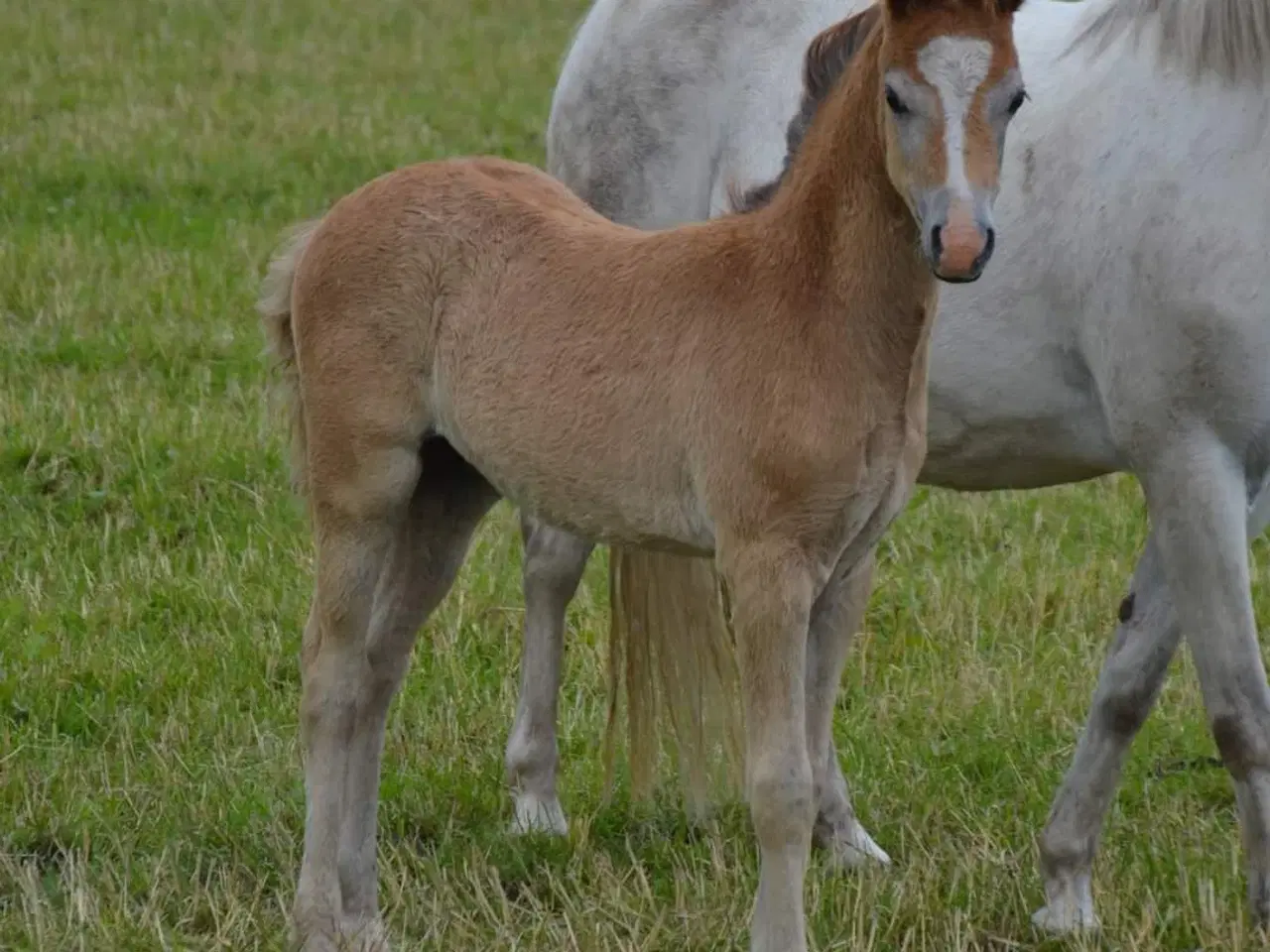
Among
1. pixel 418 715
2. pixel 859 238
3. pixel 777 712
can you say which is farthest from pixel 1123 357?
pixel 418 715

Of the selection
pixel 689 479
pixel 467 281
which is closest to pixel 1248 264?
pixel 689 479

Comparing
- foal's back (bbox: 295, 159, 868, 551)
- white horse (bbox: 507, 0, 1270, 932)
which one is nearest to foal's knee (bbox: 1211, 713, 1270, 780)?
white horse (bbox: 507, 0, 1270, 932)

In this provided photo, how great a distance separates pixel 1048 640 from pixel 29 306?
16.3ft

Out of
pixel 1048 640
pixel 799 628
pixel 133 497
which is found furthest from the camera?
pixel 133 497

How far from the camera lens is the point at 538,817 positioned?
4.91m

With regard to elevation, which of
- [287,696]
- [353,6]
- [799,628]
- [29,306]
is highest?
[799,628]

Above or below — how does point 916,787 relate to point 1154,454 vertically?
below

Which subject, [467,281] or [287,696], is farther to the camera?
[287,696]

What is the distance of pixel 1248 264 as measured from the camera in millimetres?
4020

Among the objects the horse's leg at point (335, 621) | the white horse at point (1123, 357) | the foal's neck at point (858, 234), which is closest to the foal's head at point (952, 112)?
the foal's neck at point (858, 234)

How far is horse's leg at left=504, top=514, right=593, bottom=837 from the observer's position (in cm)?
499

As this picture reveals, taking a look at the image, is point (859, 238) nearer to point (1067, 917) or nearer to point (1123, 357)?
point (1123, 357)

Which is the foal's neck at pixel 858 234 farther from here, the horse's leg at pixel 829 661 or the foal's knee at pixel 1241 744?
the foal's knee at pixel 1241 744

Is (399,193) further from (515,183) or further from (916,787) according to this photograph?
(916,787)
